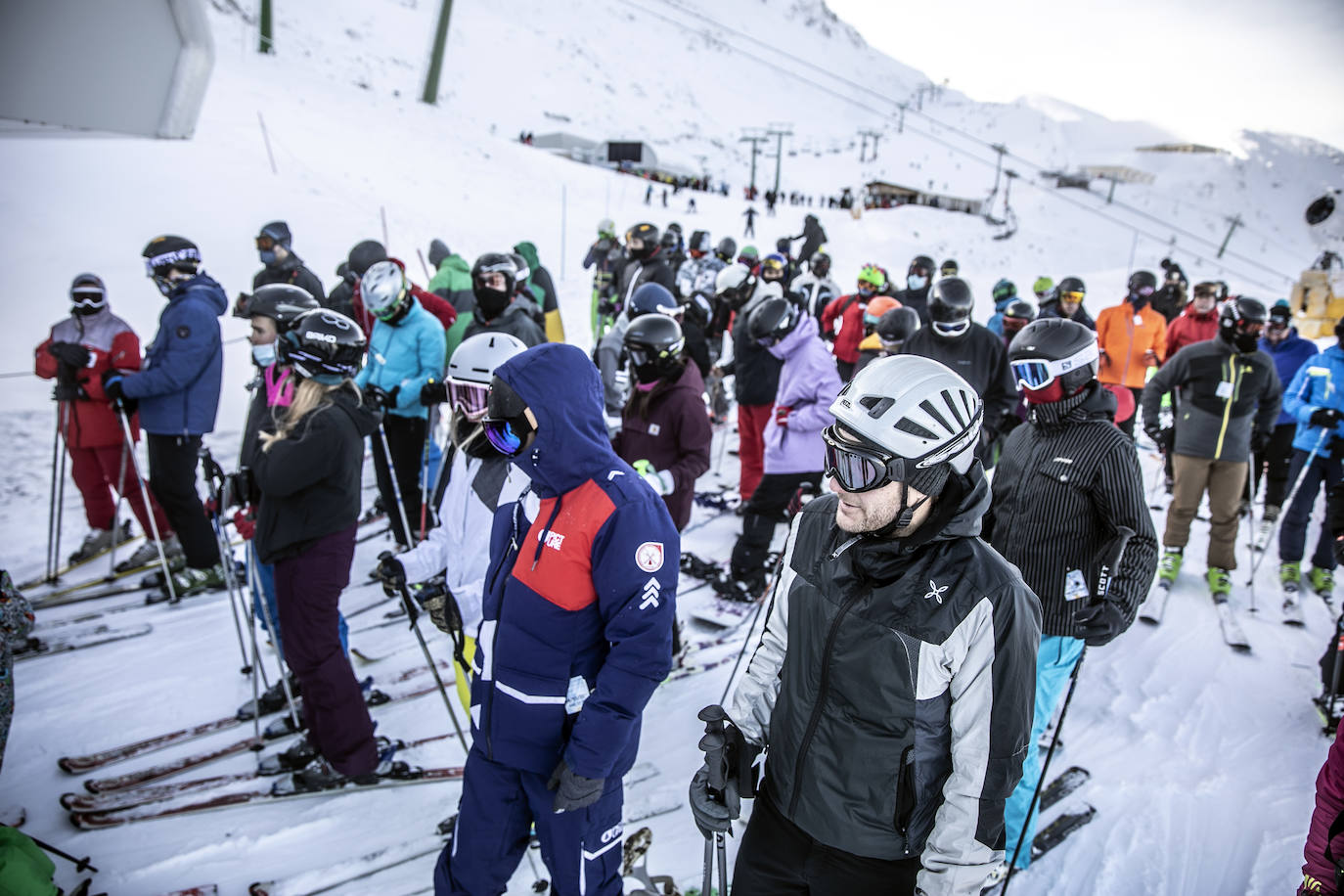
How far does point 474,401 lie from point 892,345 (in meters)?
3.47

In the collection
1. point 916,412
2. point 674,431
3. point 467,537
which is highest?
point 916,412

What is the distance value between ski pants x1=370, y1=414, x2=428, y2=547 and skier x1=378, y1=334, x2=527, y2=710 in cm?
244

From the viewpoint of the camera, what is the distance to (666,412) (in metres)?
4.28

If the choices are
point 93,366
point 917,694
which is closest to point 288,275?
point 93,366

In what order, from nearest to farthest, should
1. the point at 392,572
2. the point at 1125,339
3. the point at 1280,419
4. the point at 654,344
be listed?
the point at 392,572 → the point at 654,344 → the point at 1280,419 → the point at 1125,339

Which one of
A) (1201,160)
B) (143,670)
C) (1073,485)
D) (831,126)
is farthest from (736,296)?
(831,126)

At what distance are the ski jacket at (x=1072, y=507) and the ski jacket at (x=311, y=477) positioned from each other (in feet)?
9.32

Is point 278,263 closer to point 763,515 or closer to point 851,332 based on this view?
point 763,515

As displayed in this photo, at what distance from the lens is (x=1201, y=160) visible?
5684cm

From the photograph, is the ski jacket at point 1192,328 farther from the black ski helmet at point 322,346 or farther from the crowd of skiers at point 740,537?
the black ski helmet at point 322,346

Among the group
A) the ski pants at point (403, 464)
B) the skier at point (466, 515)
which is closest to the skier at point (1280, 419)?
the skier at point (466, 515)

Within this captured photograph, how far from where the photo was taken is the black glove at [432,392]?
521cm

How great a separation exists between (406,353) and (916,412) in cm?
447

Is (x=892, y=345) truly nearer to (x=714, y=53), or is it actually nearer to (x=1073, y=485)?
(x=1073, y=485)
